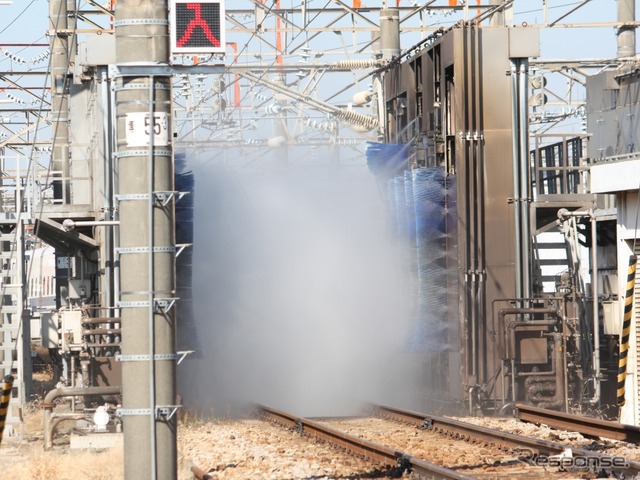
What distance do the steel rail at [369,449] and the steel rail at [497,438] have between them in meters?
1.61

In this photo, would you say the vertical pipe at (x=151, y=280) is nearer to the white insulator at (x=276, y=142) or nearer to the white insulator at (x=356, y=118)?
the white insulator at (x=356, y=118)

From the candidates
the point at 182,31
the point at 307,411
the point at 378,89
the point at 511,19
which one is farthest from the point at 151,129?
the point at 511,19

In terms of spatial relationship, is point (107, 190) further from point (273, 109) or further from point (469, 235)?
point (273, 109)

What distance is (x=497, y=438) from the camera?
14977 millimetres

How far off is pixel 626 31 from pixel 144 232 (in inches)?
1071

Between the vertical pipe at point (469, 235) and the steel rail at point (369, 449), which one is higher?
the vertical pipe at point (469, 235)

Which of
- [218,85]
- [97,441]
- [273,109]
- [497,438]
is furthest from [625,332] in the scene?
[273,109]

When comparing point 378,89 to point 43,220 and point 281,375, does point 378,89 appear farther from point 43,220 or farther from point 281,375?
point 43,220

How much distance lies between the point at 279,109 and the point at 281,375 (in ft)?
54.1

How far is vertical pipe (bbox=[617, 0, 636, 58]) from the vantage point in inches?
1347

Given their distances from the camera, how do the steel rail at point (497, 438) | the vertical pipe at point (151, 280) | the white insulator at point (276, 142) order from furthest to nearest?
the white insulator at point (276, 142)
the steel rail at point (497, 438)
the vertical pipe at point (151, 280)

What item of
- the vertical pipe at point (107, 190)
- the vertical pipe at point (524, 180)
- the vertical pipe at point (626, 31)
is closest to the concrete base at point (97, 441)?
the vertical pipe at point (107, 190)

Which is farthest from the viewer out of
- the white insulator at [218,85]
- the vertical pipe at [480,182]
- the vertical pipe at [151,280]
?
the white insulator at [218,85]

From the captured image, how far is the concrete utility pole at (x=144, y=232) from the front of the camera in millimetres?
9703
